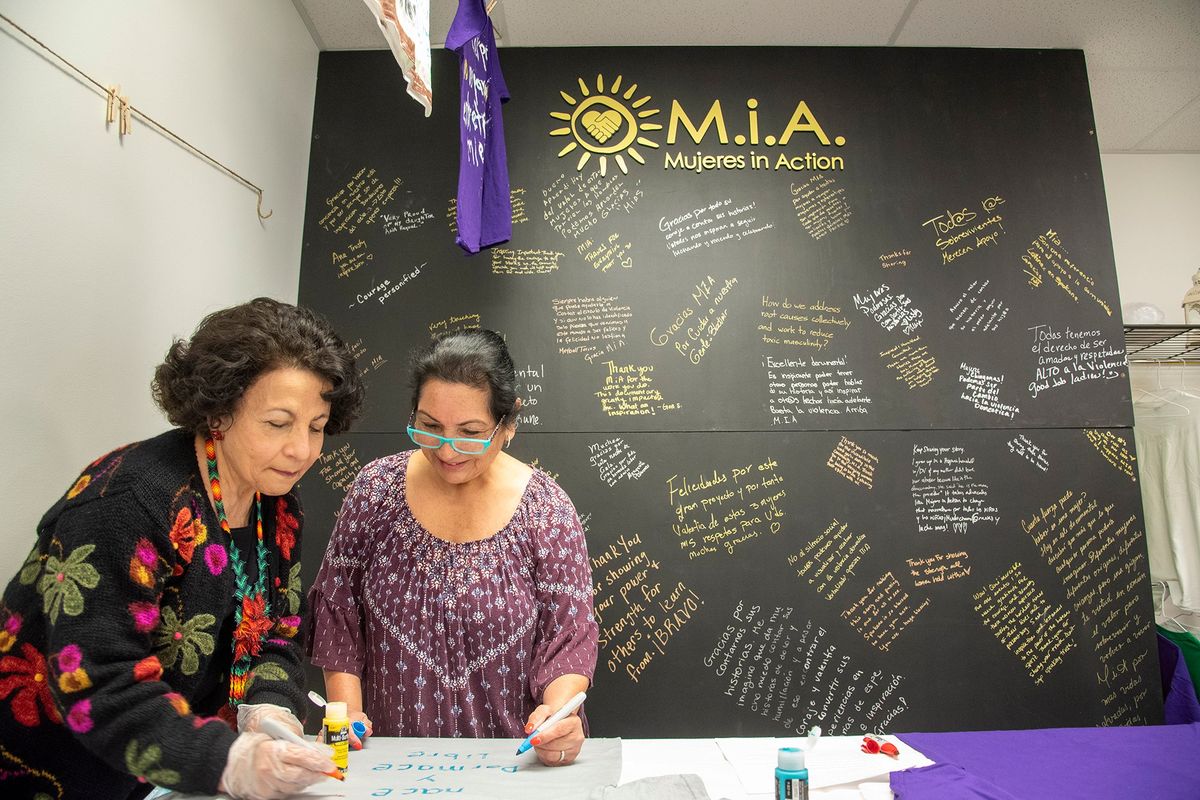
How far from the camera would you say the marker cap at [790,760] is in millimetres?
1113

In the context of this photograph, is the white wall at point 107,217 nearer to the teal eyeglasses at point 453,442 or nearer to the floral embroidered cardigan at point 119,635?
the floral embroidered cardigan at point 119,635

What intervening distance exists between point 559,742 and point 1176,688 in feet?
10.1

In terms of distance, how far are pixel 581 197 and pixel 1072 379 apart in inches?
91.0

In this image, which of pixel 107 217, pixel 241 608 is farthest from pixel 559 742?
pixel 107 217

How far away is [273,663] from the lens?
1.38 m

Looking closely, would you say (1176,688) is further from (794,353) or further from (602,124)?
(602,124)

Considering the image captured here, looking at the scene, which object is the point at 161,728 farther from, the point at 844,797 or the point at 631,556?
the point at 631,556

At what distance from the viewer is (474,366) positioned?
1.64 meters

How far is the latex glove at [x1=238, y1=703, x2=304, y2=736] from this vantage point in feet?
4.03

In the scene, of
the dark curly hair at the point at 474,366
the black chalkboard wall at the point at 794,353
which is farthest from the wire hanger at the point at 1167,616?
the dark curly hair at the point at 474,366

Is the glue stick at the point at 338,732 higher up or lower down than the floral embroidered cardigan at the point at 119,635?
lower down

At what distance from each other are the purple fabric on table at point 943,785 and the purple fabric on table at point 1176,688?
2347mm

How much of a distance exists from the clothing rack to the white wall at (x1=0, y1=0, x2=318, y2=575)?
3848 mm

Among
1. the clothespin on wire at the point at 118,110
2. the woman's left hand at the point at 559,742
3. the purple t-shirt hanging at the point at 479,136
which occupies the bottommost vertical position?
the woman's left hand at the point at 559,742
